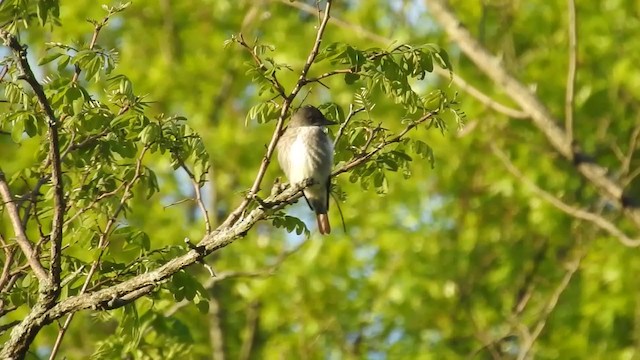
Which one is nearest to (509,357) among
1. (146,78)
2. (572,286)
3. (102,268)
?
(572,286)

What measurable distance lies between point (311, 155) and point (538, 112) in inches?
132

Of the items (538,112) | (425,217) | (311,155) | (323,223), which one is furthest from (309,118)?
(425,217)

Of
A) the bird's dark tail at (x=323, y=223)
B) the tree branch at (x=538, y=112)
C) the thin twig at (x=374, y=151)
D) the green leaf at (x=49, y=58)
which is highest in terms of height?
the tree branch at (x=538, y=112)

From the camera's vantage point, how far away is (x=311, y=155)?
24.6ft

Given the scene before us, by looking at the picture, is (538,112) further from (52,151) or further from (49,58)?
(52,151)

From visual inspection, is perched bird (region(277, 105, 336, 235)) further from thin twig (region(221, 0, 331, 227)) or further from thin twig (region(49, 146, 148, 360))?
thin twig (region(221, 0, 331, 227))

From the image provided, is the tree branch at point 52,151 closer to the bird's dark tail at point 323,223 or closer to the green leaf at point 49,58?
the green leaf at point 49,58

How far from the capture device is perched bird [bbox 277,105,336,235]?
7.46 meters

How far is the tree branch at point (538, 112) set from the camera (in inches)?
382

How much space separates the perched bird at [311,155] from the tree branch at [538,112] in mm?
2821

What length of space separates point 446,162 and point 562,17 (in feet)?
10.1

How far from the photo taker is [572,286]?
56.9 feet

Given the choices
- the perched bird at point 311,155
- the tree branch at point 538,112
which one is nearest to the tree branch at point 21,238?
the perched bird at point 311,155

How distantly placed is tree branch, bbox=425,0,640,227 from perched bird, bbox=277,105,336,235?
2.82m
